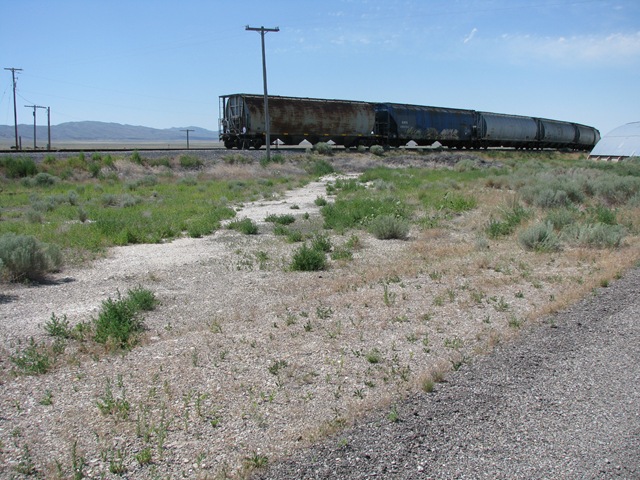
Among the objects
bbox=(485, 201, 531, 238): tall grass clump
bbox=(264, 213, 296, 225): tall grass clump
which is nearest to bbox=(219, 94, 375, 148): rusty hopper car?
bbox=(264, 213, 296, 225): tall grass clump

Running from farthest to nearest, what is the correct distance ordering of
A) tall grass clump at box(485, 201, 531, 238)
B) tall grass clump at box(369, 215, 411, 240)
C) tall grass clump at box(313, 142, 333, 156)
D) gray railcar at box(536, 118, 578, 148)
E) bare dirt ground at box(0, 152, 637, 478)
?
gray railcar at box(536, 118, 578, 148) → tall grass clump at box(313, 142, 333, 156) → tall grass clump at box(369, 215, 411, 240) → tall grass clump at box(485, 201, 531, 238) → bare dirt ground at box(0, 152, 637, 478)

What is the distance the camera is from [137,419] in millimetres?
5117

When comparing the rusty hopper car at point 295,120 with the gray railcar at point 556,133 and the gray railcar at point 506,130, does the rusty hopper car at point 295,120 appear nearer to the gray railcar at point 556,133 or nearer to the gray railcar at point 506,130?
the gray railcar at point 506,130

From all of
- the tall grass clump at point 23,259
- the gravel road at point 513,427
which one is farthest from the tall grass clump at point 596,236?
the tall grass clump at point 23,259

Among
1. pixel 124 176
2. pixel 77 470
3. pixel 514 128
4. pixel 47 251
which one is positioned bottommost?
pixel 77 470

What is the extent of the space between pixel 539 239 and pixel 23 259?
10674 mm

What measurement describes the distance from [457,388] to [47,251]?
9.05 meters

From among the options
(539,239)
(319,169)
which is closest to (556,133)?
(319,169)

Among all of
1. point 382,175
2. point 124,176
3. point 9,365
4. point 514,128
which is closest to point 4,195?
point 124,176

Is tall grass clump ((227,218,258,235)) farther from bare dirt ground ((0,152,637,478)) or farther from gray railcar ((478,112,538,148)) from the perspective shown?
gray railcar ((478,112,538,148))

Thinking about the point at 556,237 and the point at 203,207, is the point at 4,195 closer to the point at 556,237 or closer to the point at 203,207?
the point at 203,207

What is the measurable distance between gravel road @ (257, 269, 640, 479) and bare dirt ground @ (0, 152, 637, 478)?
1.05 feet

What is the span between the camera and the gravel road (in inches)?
166

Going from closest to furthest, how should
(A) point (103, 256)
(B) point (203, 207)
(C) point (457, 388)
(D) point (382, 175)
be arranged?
(C) point (457, 388)
(A) point (103, 256)
(B) point (203, 207)
(D) point (382, 175)
